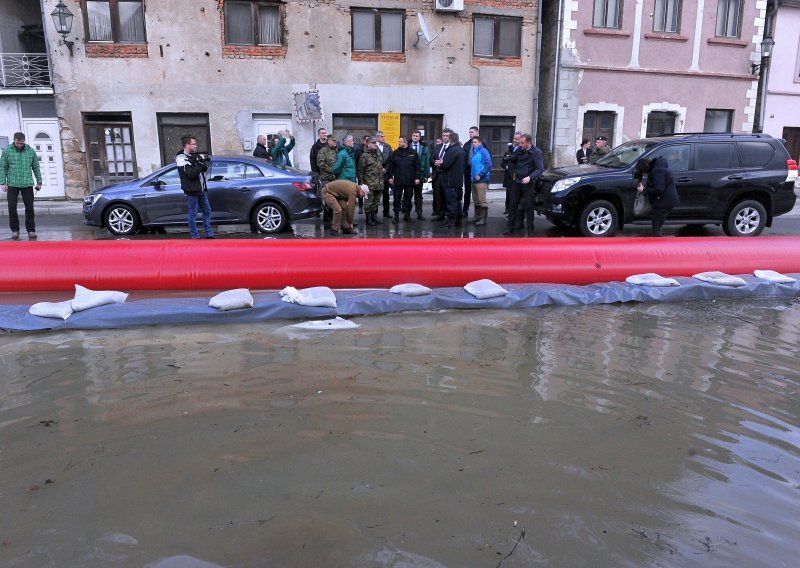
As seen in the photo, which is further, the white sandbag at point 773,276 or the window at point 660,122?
the window at point 660,122

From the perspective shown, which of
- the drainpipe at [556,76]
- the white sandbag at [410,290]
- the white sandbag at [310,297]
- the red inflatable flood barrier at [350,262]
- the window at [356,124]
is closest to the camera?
the white sandbag at [310,297]

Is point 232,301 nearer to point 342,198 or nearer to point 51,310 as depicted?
point 51,310

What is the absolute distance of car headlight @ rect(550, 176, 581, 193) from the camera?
385 inches

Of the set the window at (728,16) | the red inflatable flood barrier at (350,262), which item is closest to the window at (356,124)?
the window at (728,16)

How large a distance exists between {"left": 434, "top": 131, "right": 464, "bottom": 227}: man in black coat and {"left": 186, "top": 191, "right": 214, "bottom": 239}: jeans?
13.4ft

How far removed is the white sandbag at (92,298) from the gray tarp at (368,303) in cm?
6

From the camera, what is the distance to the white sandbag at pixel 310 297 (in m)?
6.01

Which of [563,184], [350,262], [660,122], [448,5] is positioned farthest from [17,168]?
[660,122]

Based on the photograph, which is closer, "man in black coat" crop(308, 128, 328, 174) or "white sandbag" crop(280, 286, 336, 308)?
"white sandbag" crop(280, 286, 336, 308)

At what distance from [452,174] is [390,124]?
8.08 metres

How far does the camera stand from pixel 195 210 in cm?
973

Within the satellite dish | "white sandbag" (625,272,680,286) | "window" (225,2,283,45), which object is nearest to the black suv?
"white sandbag" (625,272,680,286)

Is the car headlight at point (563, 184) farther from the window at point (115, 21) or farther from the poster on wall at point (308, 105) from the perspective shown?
the window at point (115, 21)

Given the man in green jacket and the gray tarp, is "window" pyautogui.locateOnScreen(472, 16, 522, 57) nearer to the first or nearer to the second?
the man in green jacket
